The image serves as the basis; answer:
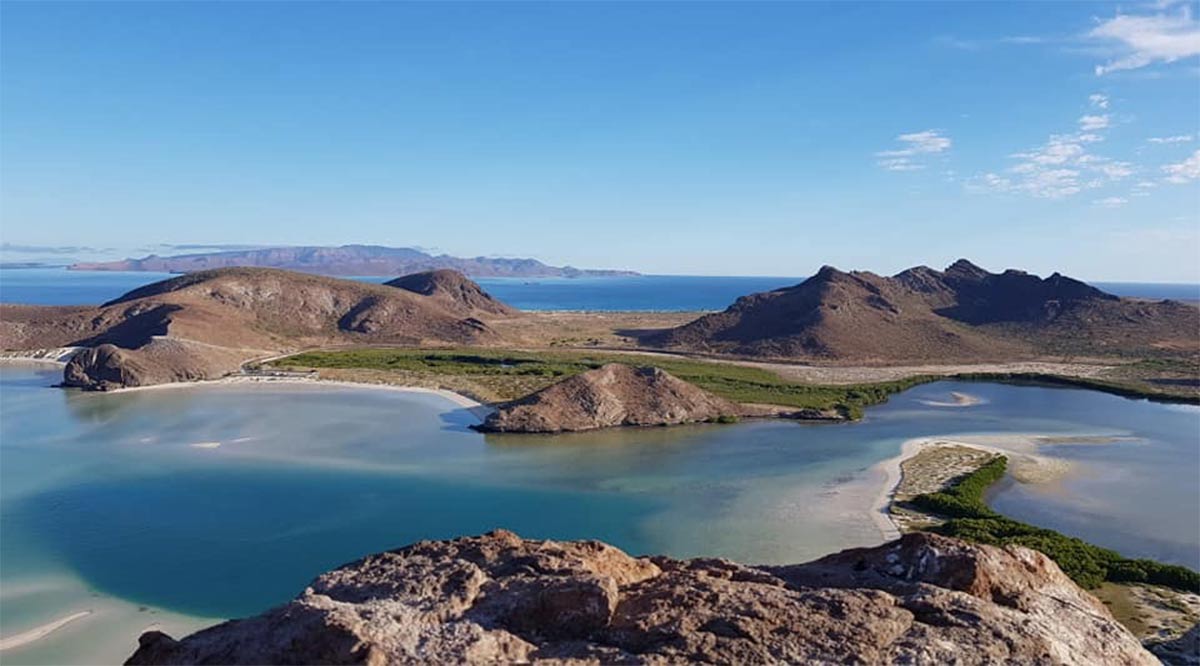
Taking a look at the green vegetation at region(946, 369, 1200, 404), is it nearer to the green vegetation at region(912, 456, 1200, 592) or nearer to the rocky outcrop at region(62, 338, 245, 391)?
the green vegetation at region(912, 456, 1200, 592)

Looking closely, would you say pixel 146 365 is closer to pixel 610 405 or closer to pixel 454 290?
pixel 610 405

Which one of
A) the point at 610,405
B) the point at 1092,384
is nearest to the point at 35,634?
the point at 610,405

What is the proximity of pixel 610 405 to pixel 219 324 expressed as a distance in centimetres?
5374

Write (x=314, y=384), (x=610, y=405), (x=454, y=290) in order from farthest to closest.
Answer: (x=454, y=290) → (x=314, y=384) → (x=610, y=405)

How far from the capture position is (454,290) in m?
135

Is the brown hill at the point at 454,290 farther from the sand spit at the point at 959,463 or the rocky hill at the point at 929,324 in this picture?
the sand spit at the point at 959,463

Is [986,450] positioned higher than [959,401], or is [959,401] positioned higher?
[959,401]

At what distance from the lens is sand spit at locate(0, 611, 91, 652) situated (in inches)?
778

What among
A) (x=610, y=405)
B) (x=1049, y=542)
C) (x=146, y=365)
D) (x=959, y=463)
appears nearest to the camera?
(x=1049, y=542)

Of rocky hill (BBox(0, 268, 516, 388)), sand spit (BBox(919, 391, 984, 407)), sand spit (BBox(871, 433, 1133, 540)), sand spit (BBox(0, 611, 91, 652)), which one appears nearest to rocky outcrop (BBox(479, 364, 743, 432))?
sand spit (BBox(871, 433, 1133, 540))

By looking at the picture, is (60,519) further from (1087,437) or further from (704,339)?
(704,339)

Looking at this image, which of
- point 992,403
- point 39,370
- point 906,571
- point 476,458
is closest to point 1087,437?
point 992,403

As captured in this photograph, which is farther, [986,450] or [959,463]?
[986,450]

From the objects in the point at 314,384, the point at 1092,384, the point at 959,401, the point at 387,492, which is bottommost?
the point at 387,492
